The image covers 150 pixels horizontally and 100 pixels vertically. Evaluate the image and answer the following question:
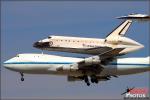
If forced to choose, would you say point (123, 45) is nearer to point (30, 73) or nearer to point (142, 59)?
point (142, 59)

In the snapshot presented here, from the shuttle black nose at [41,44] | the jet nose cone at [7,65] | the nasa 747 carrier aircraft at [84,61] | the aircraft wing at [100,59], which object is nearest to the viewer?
the aircraft wing at [100,59]

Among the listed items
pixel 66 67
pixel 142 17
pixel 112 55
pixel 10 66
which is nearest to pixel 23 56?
pixel 10 66

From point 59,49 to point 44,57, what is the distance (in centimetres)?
629

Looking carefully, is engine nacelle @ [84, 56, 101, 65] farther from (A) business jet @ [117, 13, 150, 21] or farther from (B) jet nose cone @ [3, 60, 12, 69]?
(B) jet nose cone @ [3, 60, 12, 69]

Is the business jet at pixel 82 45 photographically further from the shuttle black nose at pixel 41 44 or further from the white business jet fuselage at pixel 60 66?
the white business jet fuselage at pixel 60 66

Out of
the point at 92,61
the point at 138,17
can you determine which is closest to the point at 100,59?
the point at 92,61

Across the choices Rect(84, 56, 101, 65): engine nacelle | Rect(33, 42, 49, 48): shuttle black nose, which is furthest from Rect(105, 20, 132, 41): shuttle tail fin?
Rect(84, 56, 101, 65): engine nacelle

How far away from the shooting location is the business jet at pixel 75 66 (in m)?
93.3

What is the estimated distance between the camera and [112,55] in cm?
9450

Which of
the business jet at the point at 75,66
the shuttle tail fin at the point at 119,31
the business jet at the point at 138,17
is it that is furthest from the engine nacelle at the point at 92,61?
the shuttle tail fin at the point at 119,31

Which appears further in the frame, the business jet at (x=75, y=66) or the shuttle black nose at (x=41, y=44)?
the shuttle black nose at (x=41, y=44)

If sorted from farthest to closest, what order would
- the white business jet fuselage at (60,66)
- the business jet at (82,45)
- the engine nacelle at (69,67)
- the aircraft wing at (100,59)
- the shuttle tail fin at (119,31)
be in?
the shuttle tail fin at (119,31)
the business jet at (82,45)
the white business jet fuselage at (60,66)
the engine nacelle at (69,67)
the aircraft wing at (100,59)

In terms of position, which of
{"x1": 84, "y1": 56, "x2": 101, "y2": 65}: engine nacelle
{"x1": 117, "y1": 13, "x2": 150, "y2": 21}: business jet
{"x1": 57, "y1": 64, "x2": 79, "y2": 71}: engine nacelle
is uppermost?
{"x1": 117, "y1": 13, "x2": 150, "y2": 21}: business jet

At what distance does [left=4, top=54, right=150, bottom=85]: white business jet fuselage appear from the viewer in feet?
309
